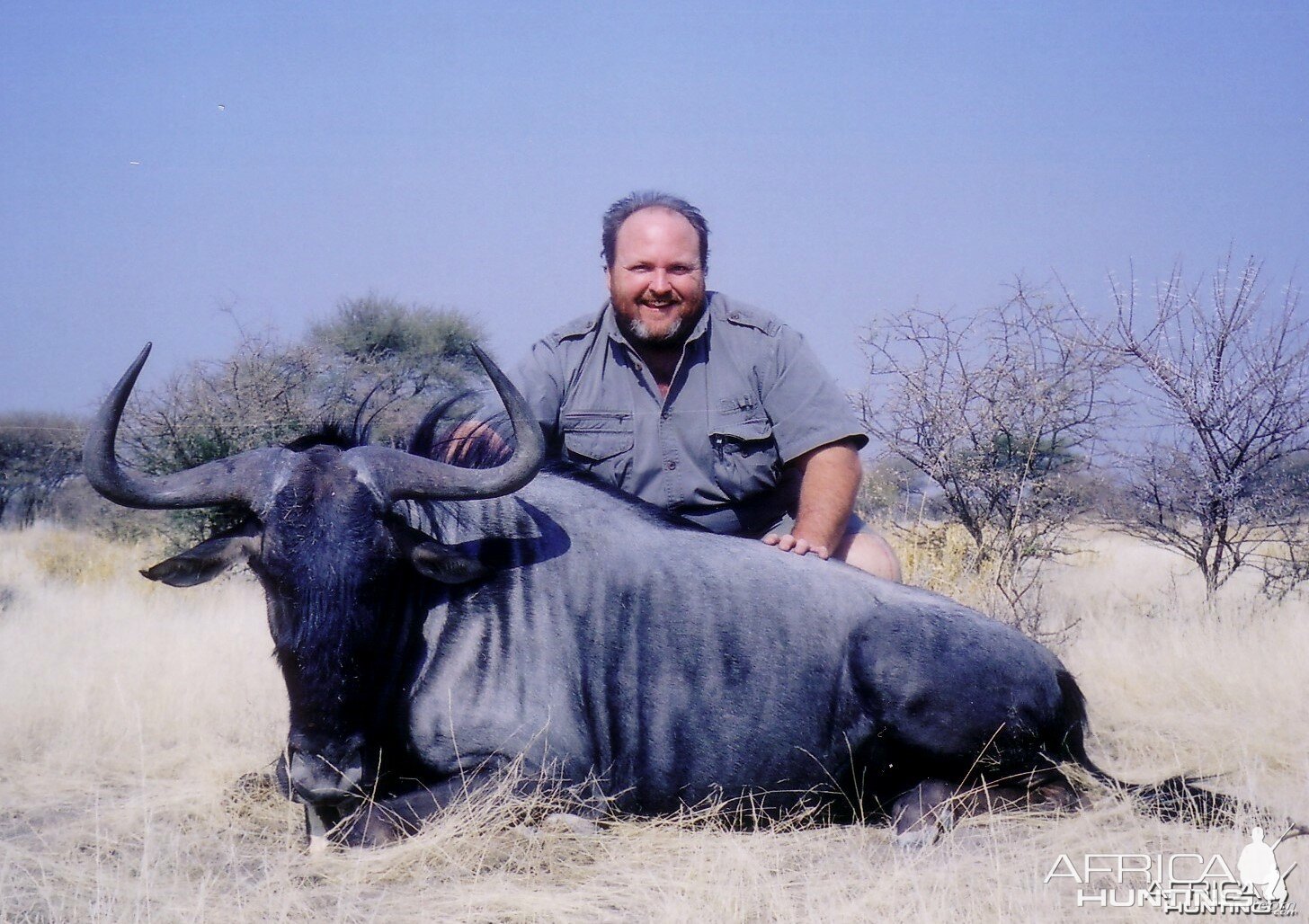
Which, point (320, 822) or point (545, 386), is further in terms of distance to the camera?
point (545, 386)

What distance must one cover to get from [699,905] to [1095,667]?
3.88 m

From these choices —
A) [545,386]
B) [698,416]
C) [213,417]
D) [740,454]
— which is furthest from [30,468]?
[740,454]

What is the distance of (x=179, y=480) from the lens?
3.71m

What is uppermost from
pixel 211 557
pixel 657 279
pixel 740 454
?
pixel 657 279

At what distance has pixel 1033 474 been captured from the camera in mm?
8570

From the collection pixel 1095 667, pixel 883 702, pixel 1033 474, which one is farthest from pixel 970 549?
pixel 883 702

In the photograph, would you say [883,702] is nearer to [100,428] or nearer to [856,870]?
[856,870]

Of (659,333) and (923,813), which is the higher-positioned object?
(659,333)

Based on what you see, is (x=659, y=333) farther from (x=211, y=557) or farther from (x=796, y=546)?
(x=211, y=557)

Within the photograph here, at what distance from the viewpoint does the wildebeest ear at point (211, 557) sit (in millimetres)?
3646

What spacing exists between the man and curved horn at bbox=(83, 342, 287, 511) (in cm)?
167

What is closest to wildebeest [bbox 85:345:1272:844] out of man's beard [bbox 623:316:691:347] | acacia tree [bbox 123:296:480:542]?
man's beard [bbox 623:316:691:347]

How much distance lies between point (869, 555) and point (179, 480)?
2.89 m

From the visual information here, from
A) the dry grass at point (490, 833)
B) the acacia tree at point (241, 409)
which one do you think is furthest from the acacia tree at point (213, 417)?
the dry grass at point (490, 833)
